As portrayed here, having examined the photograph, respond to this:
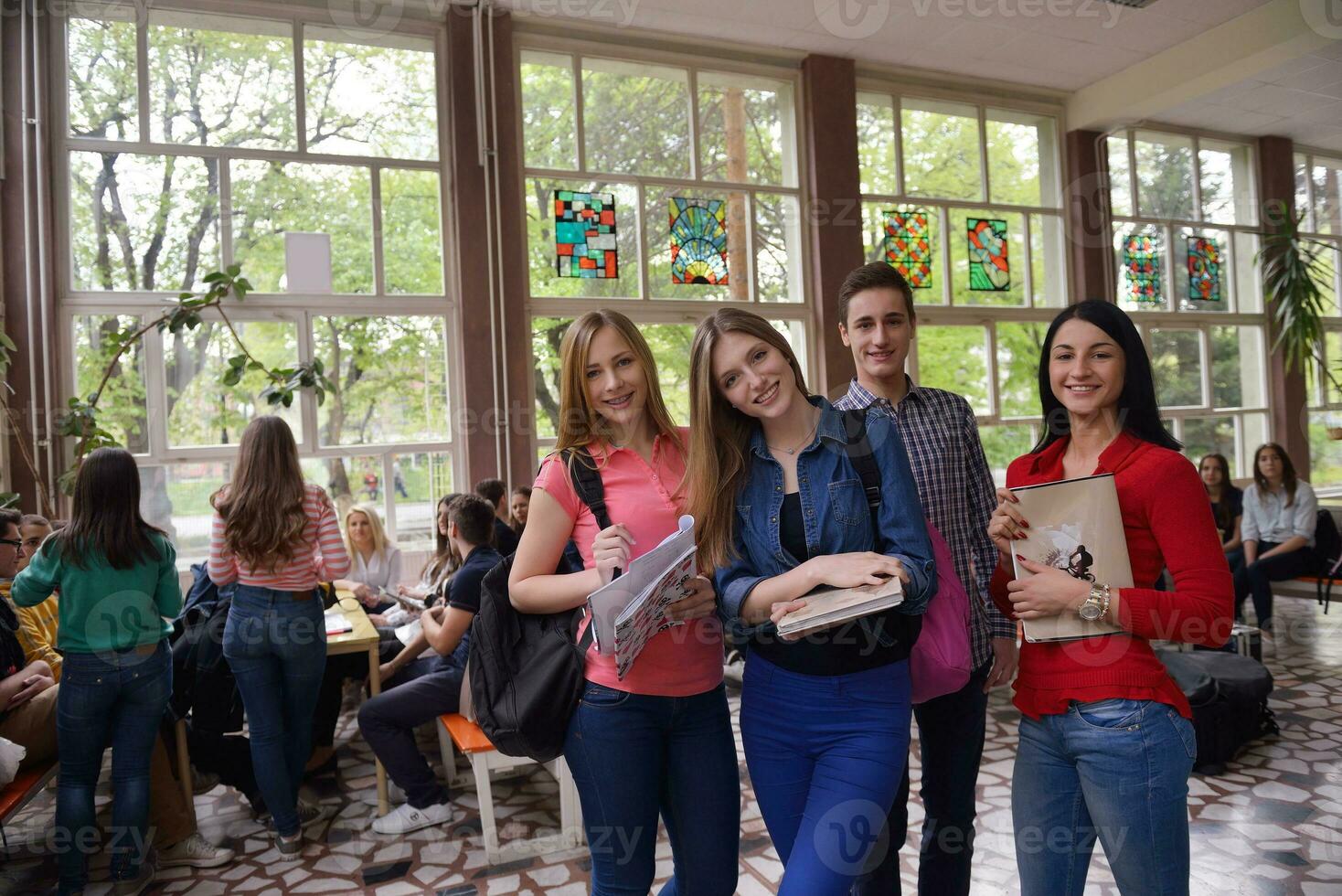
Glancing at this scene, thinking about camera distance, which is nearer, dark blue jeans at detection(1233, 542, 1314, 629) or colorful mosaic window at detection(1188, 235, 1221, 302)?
dark blue jeans at detection(1233, 542, 1314, 629)

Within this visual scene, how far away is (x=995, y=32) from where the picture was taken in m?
6.91

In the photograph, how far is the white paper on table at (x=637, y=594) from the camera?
1.37 meters

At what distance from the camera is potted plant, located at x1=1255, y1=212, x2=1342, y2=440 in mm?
8688

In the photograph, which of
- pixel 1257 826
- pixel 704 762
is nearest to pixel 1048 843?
pixel 704 762

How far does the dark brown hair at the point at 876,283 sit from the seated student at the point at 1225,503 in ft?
18.5

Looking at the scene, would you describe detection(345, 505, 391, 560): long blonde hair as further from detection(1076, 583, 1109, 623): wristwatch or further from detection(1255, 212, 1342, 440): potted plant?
detection(1255, 212, 1342, 440): potted plant

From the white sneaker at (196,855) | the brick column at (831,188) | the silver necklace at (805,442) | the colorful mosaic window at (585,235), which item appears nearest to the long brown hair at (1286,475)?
the brick column at (831,188)

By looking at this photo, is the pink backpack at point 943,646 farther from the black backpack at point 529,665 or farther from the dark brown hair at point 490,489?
the dark brown hair at point 490,489

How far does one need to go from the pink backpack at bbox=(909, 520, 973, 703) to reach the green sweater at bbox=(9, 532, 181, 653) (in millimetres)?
2628

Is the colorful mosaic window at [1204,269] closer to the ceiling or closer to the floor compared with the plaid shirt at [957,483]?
closer to the ceiling

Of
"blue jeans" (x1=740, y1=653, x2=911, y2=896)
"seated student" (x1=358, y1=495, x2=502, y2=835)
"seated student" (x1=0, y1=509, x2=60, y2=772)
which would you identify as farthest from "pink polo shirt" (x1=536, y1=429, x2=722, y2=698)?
"seated student" (x1=0, y1=509, x2=60, y2=772)

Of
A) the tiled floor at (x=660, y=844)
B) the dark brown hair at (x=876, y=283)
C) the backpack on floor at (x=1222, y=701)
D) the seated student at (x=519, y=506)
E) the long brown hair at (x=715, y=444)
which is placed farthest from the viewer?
the seated student at (x=519, y=506)

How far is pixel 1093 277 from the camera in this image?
8.36 metres

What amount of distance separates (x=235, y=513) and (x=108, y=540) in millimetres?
400
